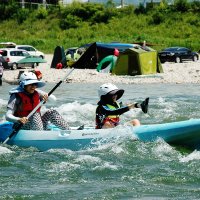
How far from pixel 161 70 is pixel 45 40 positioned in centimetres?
2197

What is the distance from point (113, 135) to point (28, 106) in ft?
4.86

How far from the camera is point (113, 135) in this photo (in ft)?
36.5

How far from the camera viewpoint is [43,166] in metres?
10.3

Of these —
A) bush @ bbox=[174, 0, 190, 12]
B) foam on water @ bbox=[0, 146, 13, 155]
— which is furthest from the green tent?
bush @ bbox=[174, 0, 190, 12]

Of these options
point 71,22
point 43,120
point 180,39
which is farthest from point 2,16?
point 43,120

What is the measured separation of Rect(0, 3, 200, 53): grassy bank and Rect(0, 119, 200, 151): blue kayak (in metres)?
35.4

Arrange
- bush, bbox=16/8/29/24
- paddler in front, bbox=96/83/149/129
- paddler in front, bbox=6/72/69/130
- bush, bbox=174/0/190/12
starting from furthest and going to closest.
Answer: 1. bush, bbox=16/8/29/24
2. bush, bbox=174/0/190/12
3. paddler in front, bbox=96/83/149/129
4. paddler in front, bbox=6/72/69/130

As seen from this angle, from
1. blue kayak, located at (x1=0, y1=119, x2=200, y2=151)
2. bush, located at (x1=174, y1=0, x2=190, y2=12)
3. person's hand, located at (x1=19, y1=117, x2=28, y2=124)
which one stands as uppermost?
person's hand, located at (x1=19, y1=117, x2=28, y2=124)

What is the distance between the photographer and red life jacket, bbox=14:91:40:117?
1147cm

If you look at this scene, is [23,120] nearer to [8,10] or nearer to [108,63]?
[108,63]

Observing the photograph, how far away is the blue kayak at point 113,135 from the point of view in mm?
10984

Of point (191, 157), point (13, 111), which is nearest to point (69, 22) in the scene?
point (13, 111)

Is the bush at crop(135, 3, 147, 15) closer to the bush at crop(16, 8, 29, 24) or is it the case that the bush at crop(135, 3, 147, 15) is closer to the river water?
the bush at crop(16, 8, 29, 24)

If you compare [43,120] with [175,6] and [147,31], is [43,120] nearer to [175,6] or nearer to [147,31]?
[147,31]
